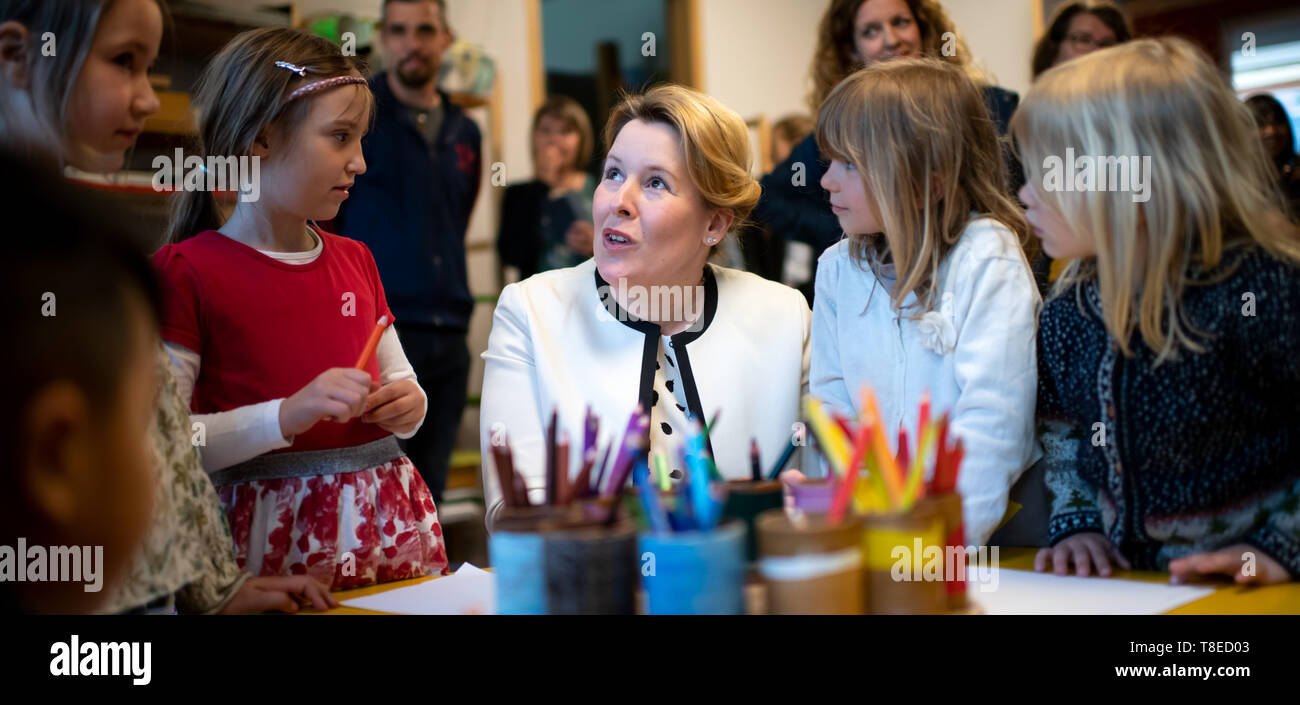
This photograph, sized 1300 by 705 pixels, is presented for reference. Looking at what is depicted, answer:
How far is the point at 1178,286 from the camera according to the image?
0.95m

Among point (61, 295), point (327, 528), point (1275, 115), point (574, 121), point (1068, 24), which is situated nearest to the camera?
point (61, 295)

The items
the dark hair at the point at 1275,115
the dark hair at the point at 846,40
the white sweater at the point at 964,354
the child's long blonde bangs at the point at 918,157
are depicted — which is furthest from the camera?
the dark hair at the point at 1275,115

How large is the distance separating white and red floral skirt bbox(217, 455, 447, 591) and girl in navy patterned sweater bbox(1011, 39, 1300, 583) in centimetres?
75

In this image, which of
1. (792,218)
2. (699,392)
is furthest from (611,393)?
(792,218)

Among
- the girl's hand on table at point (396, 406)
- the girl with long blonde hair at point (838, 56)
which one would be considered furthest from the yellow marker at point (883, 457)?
the girl with long blonde hair at point (838, 56)

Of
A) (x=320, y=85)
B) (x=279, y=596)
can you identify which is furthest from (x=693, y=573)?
(x=320, y=85)

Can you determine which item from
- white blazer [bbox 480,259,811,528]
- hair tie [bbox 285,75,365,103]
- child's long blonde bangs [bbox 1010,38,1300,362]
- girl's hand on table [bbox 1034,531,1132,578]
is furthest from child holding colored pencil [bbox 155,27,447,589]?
child's long blonde bangs [bbox 1010,38,1300,362]

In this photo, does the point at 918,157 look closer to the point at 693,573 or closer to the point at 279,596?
the point at 693,573

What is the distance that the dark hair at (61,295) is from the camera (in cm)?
55

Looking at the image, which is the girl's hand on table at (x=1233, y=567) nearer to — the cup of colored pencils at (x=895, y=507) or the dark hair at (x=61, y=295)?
the cup of colored pencils at (x=895, y=507)

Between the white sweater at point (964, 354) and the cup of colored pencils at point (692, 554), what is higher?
the white sweater at point (964, 354)

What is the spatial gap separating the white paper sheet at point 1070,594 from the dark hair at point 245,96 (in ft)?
3.10

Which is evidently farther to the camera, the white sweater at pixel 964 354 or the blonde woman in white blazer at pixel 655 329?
the blonde woman in white blazer at pixel 655 329

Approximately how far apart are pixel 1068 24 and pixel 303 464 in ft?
6.71
